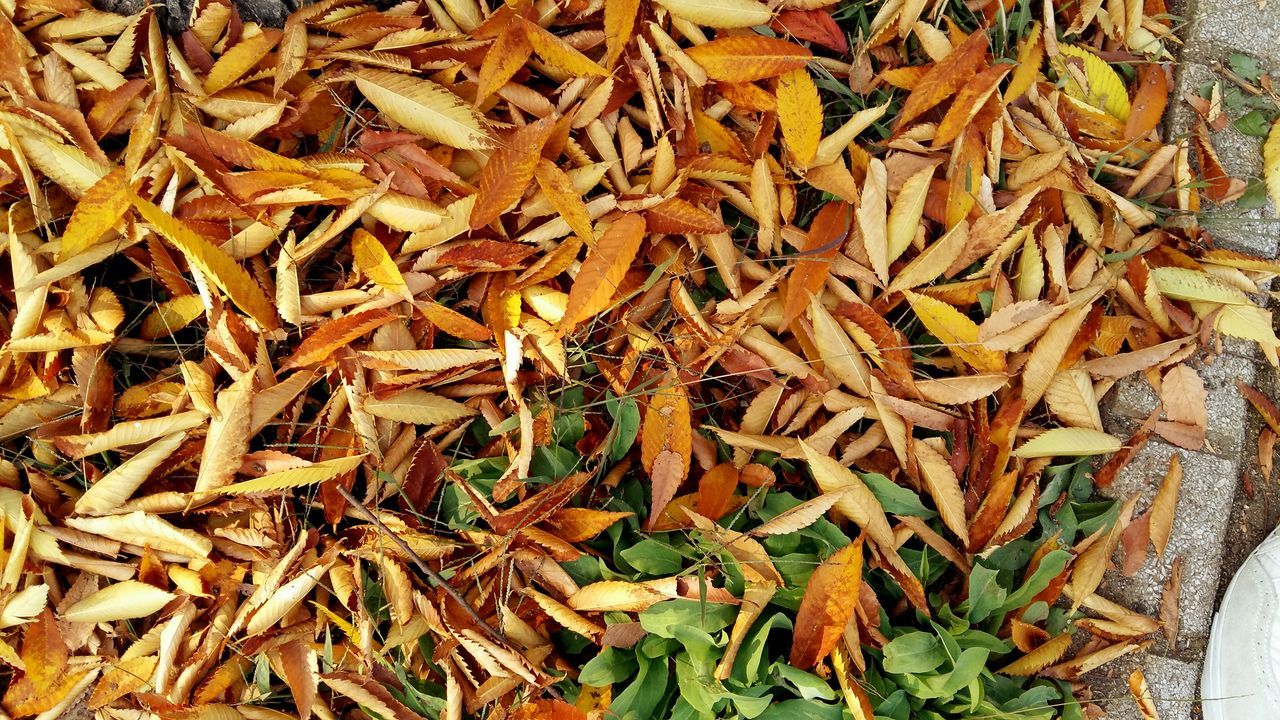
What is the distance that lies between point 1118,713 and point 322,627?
1.25m

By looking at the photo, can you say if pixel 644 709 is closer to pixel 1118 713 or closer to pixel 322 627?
pixel 322 627

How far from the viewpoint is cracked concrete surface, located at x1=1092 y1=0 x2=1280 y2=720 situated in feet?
4.34

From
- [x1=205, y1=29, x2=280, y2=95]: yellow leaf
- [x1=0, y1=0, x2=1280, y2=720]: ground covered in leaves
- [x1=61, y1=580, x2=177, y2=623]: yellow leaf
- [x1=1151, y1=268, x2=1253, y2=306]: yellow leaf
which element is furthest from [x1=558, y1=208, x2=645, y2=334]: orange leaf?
[x1=1151, y1=268, x2=1253, y2=306]: yellow leaf

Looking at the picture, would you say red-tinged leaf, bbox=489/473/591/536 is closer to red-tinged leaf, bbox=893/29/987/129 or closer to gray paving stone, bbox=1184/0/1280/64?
red-tinged leaf, bbox=893/29/987/129

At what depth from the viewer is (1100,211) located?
1366 millimetres

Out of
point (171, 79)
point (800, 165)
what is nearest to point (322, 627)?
point (171, 79)

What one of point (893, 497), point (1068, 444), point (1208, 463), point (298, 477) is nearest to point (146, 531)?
point (298, 477)

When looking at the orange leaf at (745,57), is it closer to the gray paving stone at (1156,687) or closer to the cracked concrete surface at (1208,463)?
the cracked concrete surface at (1208,463)

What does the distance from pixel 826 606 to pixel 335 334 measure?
786 mm

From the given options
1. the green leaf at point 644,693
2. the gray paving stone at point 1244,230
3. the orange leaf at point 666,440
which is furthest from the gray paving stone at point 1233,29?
the green leaf at point 644,693

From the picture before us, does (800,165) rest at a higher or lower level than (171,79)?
lower

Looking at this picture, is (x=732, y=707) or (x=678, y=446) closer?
(x=732, y=707)

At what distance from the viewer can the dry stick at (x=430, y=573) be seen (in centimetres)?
117

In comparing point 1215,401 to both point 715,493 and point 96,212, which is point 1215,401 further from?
point 96,212
